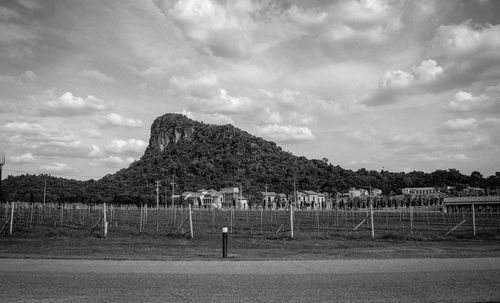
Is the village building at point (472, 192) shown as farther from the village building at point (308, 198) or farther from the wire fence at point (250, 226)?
the wire fence at point (250, 226)

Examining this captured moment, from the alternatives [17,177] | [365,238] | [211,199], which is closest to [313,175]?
[211,199]

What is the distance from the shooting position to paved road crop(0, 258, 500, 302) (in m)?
6.77

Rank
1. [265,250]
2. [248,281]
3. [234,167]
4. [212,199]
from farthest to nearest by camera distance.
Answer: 1. [234,167]
2. [212,199]
3. [265,250]
4. [248,281]

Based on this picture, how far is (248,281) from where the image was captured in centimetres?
816

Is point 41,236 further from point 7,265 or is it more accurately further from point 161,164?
point 161,164

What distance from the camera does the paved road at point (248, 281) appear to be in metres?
6.77

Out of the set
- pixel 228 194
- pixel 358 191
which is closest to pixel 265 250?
pixel 228 194

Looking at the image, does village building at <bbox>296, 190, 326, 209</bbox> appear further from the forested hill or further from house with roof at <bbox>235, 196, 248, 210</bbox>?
house with roof at <bbox>235, 196, 248, 210</bbox>


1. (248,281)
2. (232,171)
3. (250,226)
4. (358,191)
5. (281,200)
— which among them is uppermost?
(232,171)

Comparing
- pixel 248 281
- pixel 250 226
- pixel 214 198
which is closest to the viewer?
pixel 248 281

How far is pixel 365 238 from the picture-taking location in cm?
2023

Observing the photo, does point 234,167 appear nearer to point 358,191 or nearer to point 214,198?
point 214,198

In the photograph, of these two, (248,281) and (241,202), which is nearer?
(248,281)

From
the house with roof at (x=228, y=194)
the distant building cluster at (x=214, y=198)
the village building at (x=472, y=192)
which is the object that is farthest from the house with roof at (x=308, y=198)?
the village building at (x=472, y=192)
